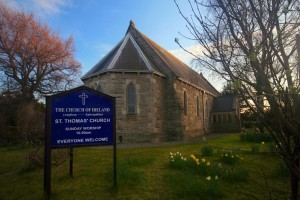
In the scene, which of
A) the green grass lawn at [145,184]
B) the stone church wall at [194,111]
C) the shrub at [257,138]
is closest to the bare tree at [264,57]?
the green grass lawn at [145,184]

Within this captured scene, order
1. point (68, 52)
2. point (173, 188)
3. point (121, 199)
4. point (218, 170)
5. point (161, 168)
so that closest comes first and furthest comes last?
point (121, 199)
point (173, 188)
point (218, 170)
point (161, 168)
point (68, 52)

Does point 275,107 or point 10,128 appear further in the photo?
point 10,128

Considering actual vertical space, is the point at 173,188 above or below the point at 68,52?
below

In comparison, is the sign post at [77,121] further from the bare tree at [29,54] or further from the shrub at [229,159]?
the bare tree at [29,54]

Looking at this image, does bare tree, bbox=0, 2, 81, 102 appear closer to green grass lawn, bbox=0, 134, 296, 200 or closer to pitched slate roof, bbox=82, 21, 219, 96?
pitched slate roof, bbox=82, 21, 219, 96

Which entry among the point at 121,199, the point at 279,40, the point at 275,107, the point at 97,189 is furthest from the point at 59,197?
the point at 279,40

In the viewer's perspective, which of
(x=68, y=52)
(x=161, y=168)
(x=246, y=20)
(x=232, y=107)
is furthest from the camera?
(x=232, y=107)

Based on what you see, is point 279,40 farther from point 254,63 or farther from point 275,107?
point 275,107

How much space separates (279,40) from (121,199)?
15.5ft

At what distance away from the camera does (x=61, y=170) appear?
828cm

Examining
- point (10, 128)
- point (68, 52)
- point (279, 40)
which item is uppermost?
point (68, 52)

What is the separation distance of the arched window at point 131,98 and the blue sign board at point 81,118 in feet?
34.4

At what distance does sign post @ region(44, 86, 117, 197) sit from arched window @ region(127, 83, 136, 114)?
413 inches

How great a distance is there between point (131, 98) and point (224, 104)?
20.3 m
